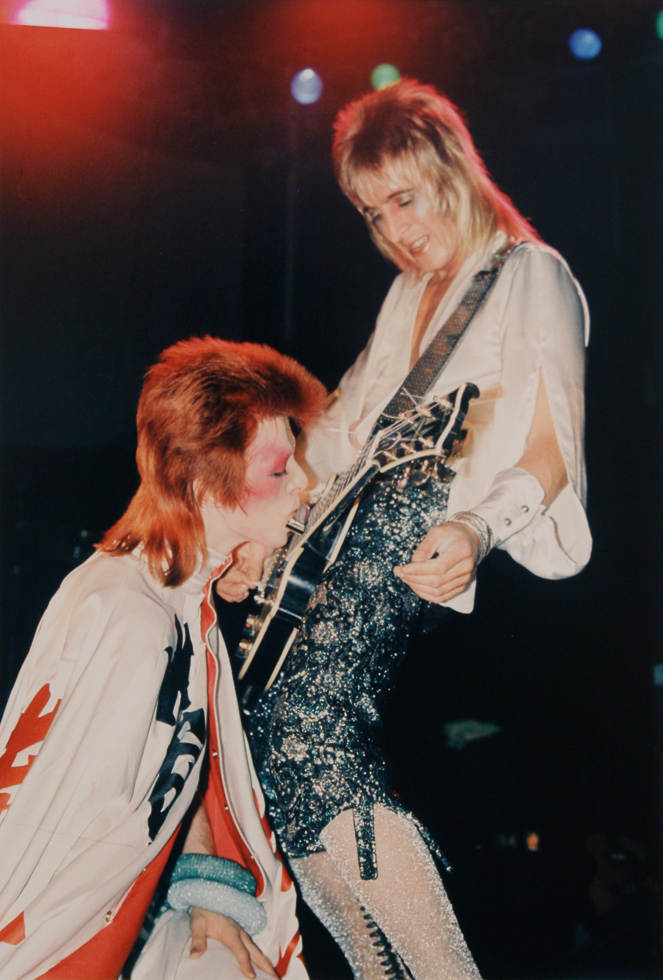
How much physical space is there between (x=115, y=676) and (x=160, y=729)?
0.12 metres

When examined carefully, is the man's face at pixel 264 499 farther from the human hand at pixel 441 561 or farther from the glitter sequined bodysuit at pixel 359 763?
the human hand at pixel 441 561

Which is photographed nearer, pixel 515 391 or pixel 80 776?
pixel 80 776

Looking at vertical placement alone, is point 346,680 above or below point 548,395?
below

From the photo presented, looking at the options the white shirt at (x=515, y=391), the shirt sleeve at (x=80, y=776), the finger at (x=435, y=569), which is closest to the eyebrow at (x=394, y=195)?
the white shirt at (x=515, y=391)

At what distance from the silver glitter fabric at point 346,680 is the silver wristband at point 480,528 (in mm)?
82

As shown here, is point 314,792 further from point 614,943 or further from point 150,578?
point 614,943

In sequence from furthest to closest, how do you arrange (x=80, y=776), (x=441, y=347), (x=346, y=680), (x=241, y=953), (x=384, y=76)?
1. (x=384, y=76)
2. (x=441, y=347)
3. (x=346, y=680)
4. (x=241, y=953)
5. (x=80, y=776)

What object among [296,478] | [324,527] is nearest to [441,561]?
[324,527]

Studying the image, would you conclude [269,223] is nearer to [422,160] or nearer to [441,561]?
[422,160]

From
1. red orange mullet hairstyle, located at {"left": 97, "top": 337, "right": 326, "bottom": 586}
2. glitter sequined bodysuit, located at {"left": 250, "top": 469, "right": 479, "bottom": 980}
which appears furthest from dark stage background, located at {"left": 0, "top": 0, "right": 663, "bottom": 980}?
glitter sequined bodysuit, located at {"left": 250, "top": 469, "right": 479, "bottom": 980}

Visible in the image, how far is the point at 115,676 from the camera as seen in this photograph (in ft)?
3.78

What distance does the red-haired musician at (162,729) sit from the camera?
1096 millimetres

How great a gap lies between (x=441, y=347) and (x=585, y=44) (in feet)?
2.48

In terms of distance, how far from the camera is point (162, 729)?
1195 millimetres
